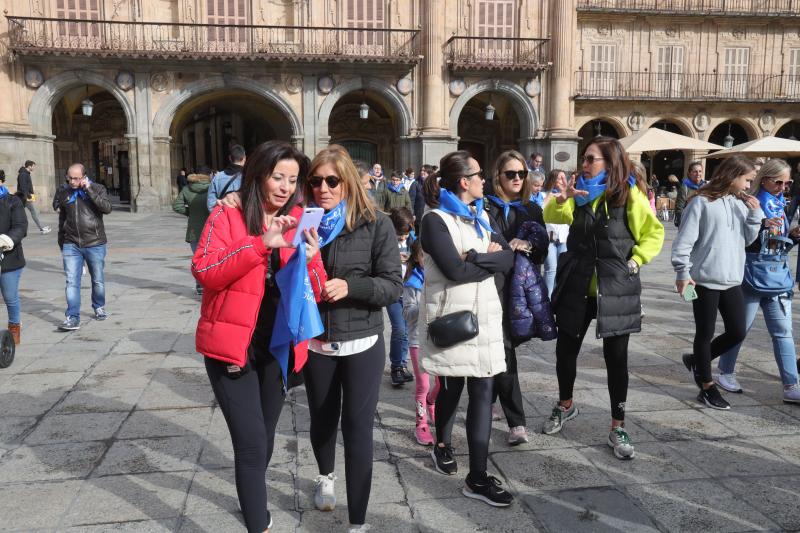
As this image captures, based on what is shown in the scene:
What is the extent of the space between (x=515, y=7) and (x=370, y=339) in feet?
77.1

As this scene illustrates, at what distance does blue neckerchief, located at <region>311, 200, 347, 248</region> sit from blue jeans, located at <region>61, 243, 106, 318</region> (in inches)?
202

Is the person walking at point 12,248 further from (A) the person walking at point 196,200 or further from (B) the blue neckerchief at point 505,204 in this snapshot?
(B) the blue neckerchief at point 505,204

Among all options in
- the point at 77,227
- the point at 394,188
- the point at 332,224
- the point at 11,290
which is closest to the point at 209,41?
the point at 394,188

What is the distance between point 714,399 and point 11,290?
612cm

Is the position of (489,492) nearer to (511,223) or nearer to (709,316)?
(511,223)

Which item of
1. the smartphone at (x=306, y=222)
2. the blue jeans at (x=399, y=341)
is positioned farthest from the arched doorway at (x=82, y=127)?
the smartphone at (x=306, y=222)

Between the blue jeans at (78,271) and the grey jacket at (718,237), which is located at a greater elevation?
the grey jacket at (718,237)

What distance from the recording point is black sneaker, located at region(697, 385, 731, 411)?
4.58 meters

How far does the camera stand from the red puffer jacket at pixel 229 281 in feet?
8.00

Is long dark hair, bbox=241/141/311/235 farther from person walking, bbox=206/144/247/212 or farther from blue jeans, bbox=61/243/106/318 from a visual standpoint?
blue jeans, bbox=61/243/106/318

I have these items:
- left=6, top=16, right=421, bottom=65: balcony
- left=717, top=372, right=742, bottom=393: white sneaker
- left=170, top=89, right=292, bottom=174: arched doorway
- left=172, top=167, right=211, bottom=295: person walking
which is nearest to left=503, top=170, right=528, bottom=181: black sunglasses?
left=717, top=372, right=742, bottom=393: white sneaker

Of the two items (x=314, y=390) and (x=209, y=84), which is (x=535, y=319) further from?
(x=209, y=84)

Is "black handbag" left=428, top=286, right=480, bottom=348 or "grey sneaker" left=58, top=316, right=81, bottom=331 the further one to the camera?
"grey sneaker" left=58, top=316, right=81, bottom=331

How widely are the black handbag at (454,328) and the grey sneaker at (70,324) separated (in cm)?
522
